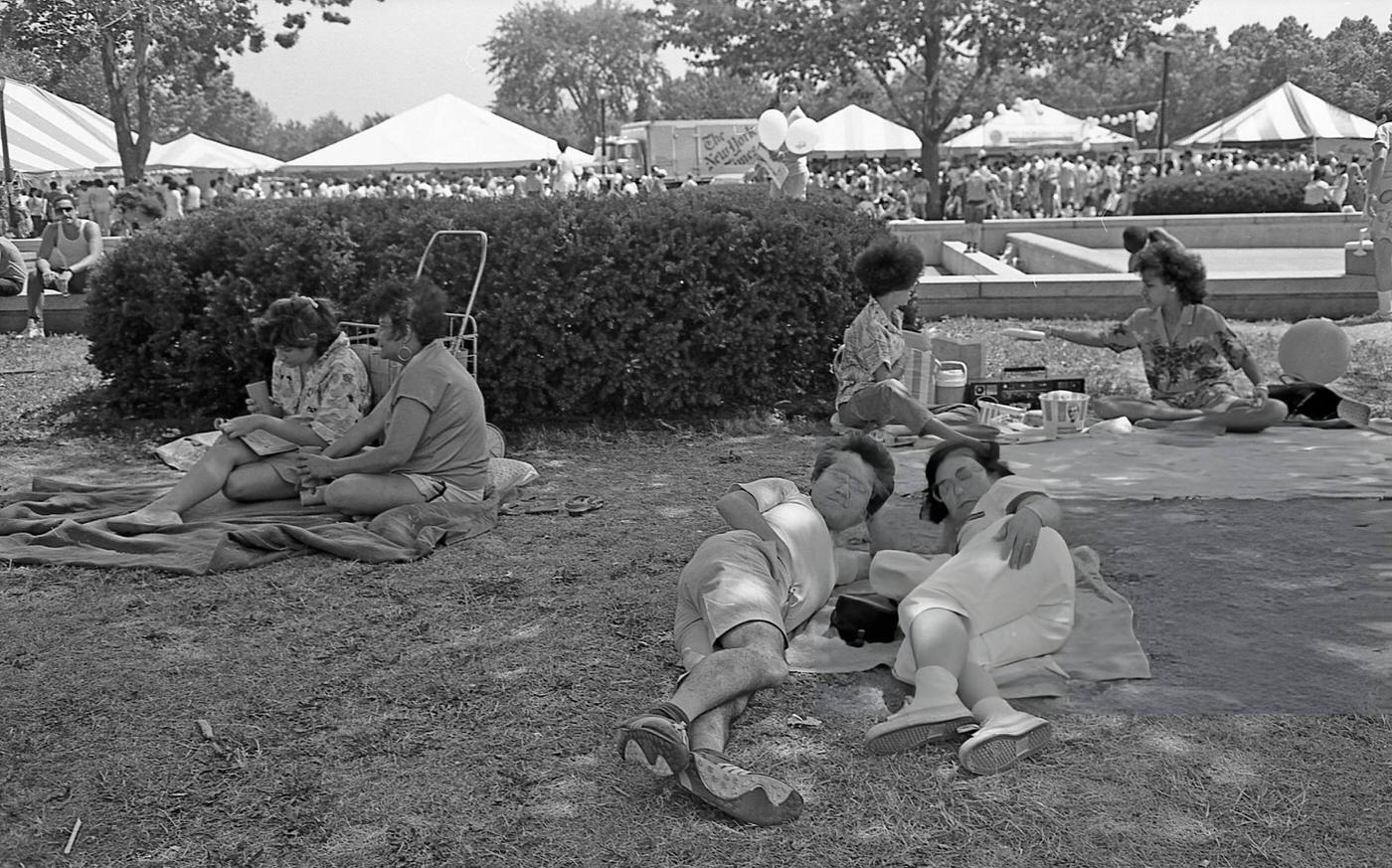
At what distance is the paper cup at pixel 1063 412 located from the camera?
660cm

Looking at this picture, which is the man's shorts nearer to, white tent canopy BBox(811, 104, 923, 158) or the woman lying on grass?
the woman lying on grass

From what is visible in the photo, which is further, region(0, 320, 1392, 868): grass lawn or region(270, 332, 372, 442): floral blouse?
region(270, 332, 372, 442): floral blouse

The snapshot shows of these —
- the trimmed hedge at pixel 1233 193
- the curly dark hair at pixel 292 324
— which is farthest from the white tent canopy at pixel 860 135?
the curly dark hair at pixel 292 324

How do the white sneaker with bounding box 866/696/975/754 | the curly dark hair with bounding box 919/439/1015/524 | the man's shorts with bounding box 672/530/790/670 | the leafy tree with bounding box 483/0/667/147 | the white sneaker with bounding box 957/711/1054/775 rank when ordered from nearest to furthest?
1. the white sneaker with bounding box 957/711/1054/775
2. the white sneaker with bounding box 866/696/975/754
3. the man's shorts with bounding box 672/530/790/670
4. the curly dark hair with bounding box 919/439/1015/524
5. the leafy tree with bounding box 483/0/667/147

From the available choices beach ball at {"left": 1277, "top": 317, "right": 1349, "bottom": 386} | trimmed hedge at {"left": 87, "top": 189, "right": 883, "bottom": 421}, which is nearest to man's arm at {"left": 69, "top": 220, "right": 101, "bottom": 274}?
trimmed hedge at {"left": 87, "top": 189, "right": 883, "bottom": 421}

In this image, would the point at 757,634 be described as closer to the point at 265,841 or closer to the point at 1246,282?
the point at 265,841

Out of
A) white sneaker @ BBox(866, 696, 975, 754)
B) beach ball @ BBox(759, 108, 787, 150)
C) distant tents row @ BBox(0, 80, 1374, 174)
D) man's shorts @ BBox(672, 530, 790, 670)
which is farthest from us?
distant tents row @ BBox(0, 80, 1374, 174)

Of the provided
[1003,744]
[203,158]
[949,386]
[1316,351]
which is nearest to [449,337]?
[949,386]

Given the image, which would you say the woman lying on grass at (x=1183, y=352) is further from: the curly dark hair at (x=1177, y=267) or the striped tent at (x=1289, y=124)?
the striped tent at (x=1289, y=124)

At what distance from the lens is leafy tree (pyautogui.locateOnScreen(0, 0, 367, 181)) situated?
22969 mm

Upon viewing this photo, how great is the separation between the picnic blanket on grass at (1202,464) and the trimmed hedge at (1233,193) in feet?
53.1

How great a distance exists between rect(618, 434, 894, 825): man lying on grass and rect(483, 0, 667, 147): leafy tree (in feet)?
254

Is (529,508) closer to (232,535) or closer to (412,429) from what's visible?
(412,429)

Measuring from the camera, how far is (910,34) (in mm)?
28016
